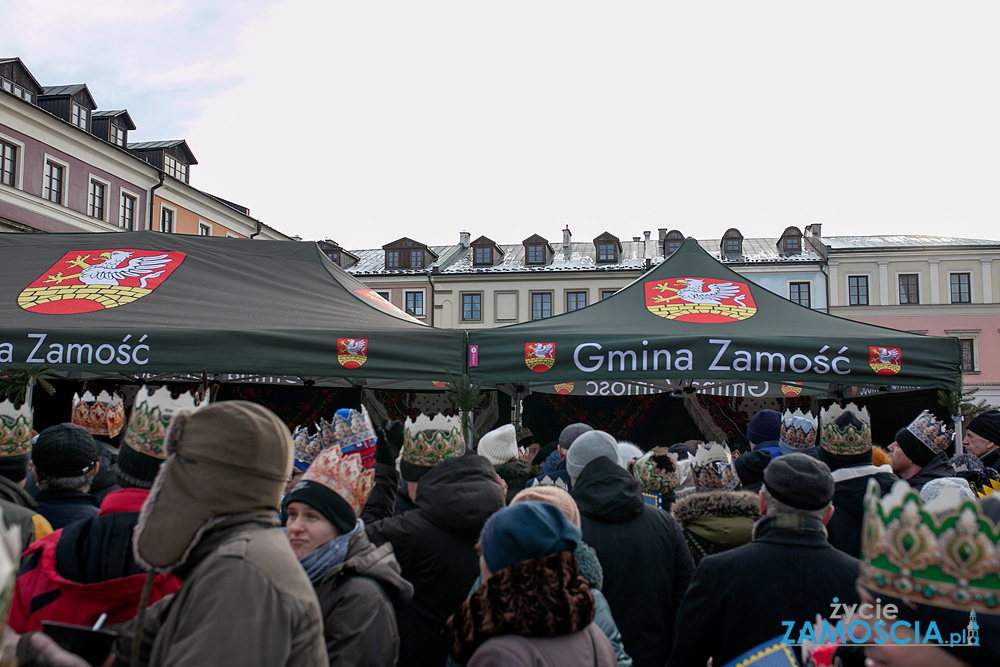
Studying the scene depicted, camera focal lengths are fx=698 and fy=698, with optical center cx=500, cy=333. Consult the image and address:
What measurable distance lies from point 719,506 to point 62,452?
2.94 meters

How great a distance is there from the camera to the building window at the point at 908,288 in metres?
34.0

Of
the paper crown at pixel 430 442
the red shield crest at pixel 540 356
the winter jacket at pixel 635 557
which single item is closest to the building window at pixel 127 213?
the red shield crest at pixel 540 356

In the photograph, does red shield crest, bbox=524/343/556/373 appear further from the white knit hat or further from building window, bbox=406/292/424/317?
building window, bbox=406/292/424/317

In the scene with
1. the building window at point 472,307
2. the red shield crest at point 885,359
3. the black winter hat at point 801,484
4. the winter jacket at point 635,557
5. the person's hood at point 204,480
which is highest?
the building window at point 472,307

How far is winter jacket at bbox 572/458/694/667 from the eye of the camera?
9.76 feet

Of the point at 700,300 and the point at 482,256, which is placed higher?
the point at 482,256

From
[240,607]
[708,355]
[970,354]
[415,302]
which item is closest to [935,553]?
[240,607]

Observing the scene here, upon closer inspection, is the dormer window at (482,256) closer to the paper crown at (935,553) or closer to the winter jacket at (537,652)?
the winter jacket at (537,652)

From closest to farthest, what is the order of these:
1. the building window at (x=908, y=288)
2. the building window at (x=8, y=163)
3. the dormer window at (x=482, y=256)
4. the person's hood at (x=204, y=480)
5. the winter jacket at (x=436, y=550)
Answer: the person's hood at (x=204, y=480)
the winter jacket at (x=436, y=550)
the building window at (x=8, y=163)
the building window at (x=908, y=288)
the dormer window at (x=482, y=256)

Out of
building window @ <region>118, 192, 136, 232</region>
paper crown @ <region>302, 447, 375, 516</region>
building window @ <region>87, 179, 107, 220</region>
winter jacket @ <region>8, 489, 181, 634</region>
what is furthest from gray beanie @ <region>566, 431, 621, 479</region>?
building window @ <region>118, 192, 136, 232</region>

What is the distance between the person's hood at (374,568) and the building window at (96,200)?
26.1m

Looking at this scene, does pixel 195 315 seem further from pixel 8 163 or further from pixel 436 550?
pixel 8 163

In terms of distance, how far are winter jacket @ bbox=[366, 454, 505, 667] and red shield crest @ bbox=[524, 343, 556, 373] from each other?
10.1ft

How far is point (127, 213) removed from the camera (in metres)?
25.8
